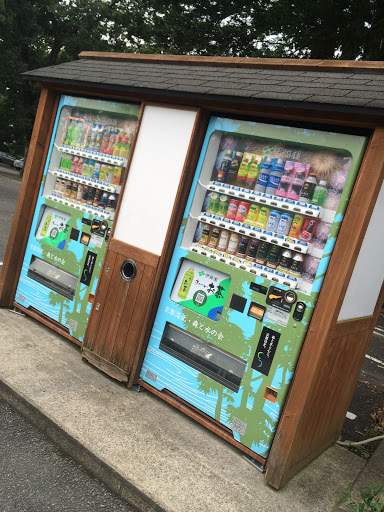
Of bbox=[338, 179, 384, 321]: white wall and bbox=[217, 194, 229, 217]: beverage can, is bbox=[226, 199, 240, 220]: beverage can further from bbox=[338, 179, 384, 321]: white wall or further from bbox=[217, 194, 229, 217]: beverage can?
bbox=[338, 179, 384, 321]: white wall

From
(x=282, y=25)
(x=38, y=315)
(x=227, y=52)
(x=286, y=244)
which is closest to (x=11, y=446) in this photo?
(x=38, y=315)

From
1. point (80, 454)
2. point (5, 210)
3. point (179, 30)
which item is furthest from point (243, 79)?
point (179, 30)

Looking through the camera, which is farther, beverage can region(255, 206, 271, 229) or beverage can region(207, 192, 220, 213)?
beverage can region(207, 192, 220, 213)

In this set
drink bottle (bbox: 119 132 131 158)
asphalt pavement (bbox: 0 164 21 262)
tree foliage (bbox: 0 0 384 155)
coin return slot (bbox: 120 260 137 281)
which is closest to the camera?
coin return slot (bbox: 120 260 137 281)

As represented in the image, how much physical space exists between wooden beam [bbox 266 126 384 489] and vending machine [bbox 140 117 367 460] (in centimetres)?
8

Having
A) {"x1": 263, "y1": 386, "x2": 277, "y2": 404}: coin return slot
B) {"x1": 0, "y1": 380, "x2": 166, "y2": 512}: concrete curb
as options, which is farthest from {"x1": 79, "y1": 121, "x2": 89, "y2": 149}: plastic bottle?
{"x1": 263, "y1": 386, "x2": 277, "y2": 404}: coin return slot

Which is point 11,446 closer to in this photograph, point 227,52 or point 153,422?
point 153,422

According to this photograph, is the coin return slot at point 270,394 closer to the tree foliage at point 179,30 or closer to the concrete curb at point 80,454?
the concrete curb at point 80,454

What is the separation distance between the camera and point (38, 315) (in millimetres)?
5008

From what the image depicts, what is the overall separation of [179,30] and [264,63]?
1135 centimetres

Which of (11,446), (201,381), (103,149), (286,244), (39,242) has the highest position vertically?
(103,149)

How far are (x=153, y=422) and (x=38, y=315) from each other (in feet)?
6.75

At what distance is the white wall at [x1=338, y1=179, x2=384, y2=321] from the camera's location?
3270mm

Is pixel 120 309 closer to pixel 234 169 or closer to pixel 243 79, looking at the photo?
pixel 234 169
